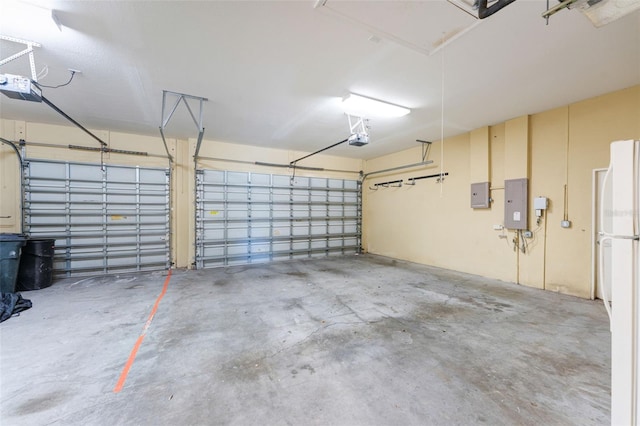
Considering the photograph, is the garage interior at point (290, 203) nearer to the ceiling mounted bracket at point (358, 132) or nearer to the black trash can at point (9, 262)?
the ceiling mounted bracket at point (358, 132)

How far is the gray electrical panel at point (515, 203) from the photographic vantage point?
4.61 m

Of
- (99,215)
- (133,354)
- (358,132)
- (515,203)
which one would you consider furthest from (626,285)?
(99,215)

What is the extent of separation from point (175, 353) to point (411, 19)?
3.85 metres

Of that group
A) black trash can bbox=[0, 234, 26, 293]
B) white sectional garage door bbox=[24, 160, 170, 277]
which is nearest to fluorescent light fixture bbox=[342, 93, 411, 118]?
white sectional garage door bbox=[24, 160, 170, 277]

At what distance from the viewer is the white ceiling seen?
2254 mm

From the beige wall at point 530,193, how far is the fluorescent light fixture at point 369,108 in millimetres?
2260

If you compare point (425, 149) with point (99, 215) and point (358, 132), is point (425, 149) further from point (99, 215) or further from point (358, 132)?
point (99, 215)

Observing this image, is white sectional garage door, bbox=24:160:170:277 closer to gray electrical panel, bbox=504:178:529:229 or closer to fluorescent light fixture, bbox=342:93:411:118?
fluorescent light fixture, bbox=342:93:411:118

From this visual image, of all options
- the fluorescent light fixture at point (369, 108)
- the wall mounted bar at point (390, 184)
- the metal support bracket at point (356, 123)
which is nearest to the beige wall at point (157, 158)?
the wall mounted bar at point (390, 184)

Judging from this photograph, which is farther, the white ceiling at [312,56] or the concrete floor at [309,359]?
the white ceiling at [312,56]

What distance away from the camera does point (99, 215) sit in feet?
18.4

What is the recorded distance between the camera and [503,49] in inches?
106

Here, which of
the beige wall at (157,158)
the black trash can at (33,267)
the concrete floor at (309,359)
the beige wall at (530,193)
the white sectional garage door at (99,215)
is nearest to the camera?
the concrete floor at (309,359)

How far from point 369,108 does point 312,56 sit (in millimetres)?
1668
